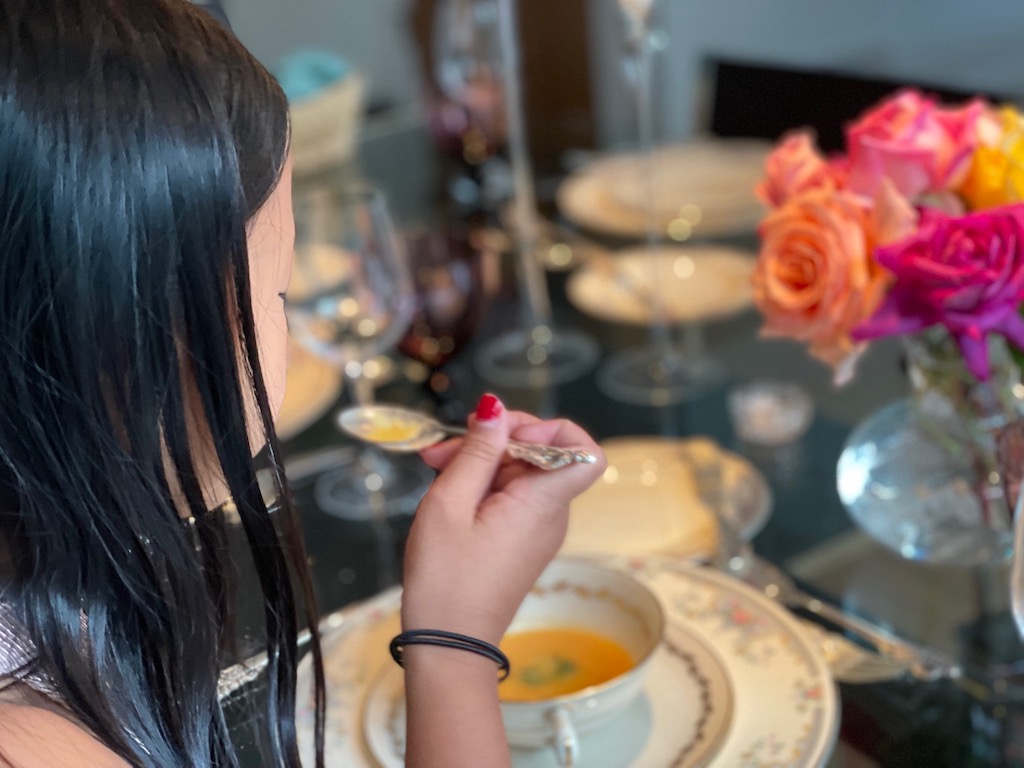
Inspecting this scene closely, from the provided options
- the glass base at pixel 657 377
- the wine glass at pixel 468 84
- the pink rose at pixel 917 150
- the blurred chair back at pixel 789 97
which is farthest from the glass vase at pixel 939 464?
the wine glass at pixel 468 84

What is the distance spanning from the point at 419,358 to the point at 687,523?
12.4 inches

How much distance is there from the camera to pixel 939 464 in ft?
2.42

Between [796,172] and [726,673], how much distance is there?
0.35 m

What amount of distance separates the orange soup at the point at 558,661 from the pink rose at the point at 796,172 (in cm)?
33

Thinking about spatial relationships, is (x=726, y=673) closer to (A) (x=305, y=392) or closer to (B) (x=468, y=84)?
(A) (x=305, y=392)

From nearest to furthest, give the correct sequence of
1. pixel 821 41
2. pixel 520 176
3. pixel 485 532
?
pixel 485 532 < pixel 520 176 < pixel 821 41

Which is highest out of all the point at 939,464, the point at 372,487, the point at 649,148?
the point at 649,148

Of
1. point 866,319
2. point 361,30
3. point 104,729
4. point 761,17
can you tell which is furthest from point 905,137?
point 361,30

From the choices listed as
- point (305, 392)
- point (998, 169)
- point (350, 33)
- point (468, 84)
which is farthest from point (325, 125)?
point (350, 33)

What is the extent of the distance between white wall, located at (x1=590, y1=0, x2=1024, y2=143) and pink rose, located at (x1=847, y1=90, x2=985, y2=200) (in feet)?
6.39

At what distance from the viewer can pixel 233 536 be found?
24.0 inches

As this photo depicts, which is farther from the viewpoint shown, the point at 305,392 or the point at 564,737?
the point at 305,392

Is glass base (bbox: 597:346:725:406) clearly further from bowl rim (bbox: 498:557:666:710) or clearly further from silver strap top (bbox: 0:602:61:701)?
silver strap top (bbox: 0:602:61:701)

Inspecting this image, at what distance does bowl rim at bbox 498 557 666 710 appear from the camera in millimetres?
572
